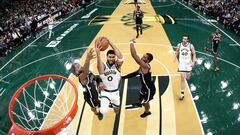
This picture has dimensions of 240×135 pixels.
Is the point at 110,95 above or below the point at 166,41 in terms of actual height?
above

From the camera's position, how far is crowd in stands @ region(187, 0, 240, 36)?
770 inches

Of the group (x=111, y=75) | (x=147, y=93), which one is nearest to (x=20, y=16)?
(x=147, y=93)

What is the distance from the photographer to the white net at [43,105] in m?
9.23

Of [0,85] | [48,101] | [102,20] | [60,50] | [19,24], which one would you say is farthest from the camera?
[102,20]

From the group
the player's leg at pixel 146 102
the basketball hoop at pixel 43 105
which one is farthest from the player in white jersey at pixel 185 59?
the basketball hoop at pixel 43 105

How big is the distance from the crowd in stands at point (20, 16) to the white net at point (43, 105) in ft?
21.6

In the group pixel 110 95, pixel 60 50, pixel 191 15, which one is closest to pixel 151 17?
pixel 191 15

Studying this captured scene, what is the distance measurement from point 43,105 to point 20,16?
16.8 meters

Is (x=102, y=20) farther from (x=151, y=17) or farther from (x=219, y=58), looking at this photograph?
(x=219, y=58)

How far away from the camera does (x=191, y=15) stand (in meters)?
24.5

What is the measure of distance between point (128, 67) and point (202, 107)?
434 cm

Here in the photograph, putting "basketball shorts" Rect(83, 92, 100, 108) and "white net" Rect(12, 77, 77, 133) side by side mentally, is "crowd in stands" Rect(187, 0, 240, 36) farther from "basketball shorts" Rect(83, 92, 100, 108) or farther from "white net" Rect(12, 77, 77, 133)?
"basketball shorts" Rect(83, 92, 100, 108)

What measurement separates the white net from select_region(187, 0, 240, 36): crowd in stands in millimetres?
12125

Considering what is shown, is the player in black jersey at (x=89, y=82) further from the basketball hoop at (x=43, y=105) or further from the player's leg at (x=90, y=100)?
the basketball hoop at (x=43, y=105)
